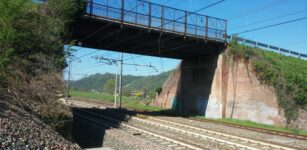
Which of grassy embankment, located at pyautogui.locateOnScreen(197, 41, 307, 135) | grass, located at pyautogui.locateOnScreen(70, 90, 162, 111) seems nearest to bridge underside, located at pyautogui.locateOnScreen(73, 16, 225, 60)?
grassy embankment, located at pyautogui.locateOnScreen(197, 41, 307, 135)

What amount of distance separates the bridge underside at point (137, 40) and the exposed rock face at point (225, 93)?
1999 millimetres

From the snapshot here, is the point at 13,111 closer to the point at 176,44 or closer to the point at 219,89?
the point at 176,44

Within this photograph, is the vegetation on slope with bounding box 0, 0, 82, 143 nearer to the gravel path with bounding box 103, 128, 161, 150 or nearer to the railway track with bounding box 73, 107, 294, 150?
the gravel path with bounding box 103, 128, 161, 150

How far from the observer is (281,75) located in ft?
90.9

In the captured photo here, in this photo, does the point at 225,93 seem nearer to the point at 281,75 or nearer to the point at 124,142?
the point at 281,75

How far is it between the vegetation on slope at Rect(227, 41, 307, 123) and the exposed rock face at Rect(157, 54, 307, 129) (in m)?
0.51

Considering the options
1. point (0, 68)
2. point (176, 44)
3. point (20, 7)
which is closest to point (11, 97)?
Answer: point (0, 68)

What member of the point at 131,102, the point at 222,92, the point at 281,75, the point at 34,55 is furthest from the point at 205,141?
the point at 131,102

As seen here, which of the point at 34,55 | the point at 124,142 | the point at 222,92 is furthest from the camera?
the point at 222,92

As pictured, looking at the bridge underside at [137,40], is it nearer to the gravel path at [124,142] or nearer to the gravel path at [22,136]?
the gravel path at [124,142]

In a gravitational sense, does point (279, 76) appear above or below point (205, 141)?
above

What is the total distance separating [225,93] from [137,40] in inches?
396

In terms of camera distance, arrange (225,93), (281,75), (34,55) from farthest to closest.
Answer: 1. (225,93)
2. (281,75)
3. (34,55)

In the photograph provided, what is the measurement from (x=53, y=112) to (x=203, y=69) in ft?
71.2
